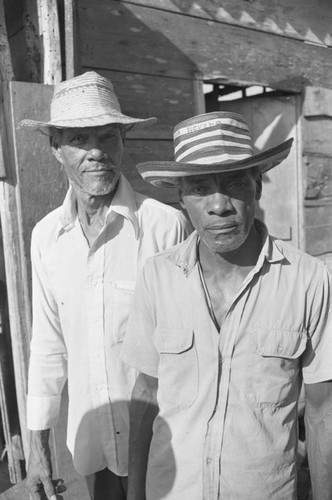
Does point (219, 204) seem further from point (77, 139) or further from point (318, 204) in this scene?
point (318, 204)

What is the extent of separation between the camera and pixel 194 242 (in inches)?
61.6

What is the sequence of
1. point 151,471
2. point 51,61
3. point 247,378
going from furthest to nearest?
point 51,61 < point 151,471 < point 247,378

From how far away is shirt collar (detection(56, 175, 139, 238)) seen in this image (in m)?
1.87

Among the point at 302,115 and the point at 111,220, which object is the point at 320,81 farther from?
the point at 111,220

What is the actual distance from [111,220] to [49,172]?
78 cm

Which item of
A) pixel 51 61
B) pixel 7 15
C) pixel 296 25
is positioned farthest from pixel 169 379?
pixel 296 25

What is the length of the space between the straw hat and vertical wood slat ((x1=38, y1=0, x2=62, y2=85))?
658 millimetres

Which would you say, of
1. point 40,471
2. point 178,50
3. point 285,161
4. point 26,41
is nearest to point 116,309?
point 40,471

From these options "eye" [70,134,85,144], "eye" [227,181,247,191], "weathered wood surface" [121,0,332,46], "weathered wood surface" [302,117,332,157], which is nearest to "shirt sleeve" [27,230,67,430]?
"eye" [70,134,85,144]

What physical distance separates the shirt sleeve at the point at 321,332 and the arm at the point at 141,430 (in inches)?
21.3

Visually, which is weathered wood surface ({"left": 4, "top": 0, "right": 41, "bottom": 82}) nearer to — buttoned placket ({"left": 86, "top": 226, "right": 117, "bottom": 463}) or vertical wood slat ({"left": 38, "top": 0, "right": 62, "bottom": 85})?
vertical wood slat ({"left": 38, "top": 0, "right": 62, "bottom": 85})

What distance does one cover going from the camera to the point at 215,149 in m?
1.38

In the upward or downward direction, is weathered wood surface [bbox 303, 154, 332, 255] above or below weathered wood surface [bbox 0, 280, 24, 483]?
above

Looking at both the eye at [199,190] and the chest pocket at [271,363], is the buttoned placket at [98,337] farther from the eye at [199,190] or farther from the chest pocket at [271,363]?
the chest pocket at [271,363]
